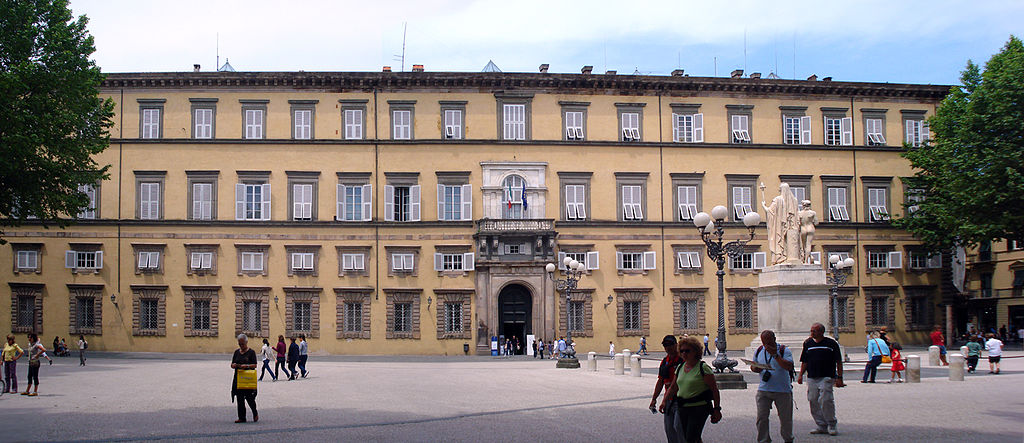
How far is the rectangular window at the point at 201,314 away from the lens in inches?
2085

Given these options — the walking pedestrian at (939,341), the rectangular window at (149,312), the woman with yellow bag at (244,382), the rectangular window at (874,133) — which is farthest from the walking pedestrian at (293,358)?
the rectangular window at (874,133)

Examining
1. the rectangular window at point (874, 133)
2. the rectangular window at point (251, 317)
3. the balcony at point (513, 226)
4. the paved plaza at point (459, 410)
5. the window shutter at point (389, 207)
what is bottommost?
the paved plaza at point (459, 410)

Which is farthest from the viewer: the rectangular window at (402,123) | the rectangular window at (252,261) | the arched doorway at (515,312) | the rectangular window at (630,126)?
the rectangular window at (630,126)

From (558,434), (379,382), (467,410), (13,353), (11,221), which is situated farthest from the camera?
(11,221)

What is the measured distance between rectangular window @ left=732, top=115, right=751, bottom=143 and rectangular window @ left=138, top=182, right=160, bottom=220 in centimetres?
3338

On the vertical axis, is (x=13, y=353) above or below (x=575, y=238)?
below

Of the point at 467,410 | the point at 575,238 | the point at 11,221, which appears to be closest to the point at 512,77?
the point at 575,238

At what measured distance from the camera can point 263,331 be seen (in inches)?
2080

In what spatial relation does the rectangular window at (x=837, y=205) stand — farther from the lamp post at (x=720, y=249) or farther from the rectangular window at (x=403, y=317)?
the lamp post at (x=720, y=249)

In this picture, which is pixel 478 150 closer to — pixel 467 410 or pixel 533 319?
pixel 533 319

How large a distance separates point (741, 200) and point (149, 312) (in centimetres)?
3438

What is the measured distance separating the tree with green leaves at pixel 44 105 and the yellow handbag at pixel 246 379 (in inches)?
736

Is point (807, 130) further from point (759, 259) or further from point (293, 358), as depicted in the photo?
point (293, 358)

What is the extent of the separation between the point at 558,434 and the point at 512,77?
40.2m
